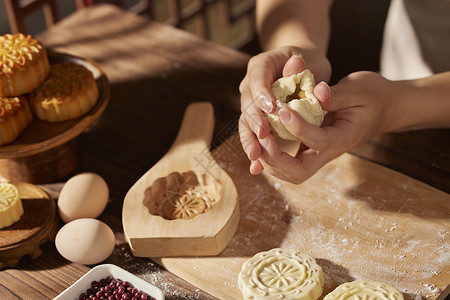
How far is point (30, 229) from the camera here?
4.17 feet

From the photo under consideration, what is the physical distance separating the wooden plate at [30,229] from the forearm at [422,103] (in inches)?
34.3

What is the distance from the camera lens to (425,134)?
5.17 feet

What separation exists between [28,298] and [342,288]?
66 centimetres

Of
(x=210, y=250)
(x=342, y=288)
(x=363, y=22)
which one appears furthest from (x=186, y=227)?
(x=363, y=22)

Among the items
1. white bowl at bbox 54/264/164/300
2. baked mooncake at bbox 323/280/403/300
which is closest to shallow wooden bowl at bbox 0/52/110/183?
white bowl at bbox 54/264/164/300

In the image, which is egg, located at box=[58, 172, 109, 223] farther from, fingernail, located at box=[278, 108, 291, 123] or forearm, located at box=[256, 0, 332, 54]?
forearm, located at box=[256, 0, 332, 54]

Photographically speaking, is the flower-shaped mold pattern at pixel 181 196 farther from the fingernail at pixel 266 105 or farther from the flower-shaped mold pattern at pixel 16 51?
the flower-shaped mold pattern at pixel 16 51

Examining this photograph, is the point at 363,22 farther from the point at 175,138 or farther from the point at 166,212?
the point at 166,212

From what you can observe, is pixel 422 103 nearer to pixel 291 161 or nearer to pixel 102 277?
pixel 291 161

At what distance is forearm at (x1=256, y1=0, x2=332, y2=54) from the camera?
1654 millimetres

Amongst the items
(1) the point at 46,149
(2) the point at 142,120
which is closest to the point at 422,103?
(2) the point at 142,120

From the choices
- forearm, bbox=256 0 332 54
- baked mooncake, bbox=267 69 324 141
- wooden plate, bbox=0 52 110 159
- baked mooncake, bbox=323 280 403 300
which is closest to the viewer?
baked mooncake, bbox=323 280 403 300

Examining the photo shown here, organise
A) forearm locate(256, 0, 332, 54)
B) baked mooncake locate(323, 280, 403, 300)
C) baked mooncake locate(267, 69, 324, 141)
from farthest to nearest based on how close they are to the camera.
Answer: forearm locate(256, 0, 332, 54) → baked mooncake locate(267, 69, 324, 141) → baked mooncake locate(323, 280, 403, 300)

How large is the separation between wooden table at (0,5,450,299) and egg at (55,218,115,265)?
43 millimetres
